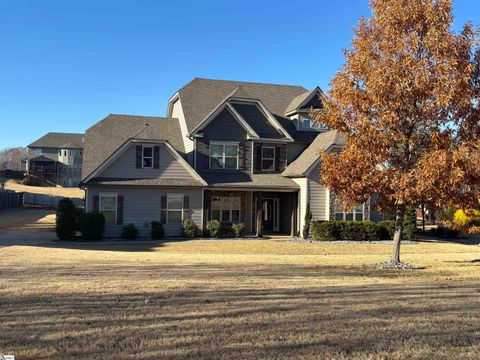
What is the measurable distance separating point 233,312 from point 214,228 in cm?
1894

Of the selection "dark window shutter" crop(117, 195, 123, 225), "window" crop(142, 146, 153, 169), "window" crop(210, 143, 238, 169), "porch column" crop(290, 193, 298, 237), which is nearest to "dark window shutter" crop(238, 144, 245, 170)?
"window" crop(210, 143, 238, 169)

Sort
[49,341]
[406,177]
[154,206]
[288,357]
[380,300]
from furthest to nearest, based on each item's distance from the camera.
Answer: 1. [154,206]
2. [406,177]
3. [380,300]
4. [49,341]
5. [288,357]

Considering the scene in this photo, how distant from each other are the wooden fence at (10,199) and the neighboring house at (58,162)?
29.4 m

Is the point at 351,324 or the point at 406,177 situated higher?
the point at 406,177

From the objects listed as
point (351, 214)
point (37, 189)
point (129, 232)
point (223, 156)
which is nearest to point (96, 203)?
point (129, 232)

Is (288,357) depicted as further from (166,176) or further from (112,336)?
(166,176)

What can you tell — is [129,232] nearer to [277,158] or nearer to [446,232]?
[277,158]

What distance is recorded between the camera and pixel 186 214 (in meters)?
26.4

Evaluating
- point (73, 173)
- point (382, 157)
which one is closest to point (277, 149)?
point (382, 157)

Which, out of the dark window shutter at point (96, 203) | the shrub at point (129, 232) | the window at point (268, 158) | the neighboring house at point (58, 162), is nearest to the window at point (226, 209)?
the window at point (268, 158)

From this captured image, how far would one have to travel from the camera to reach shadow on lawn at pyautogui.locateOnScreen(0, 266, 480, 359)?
17.9 feet

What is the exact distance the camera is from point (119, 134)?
97.3ft

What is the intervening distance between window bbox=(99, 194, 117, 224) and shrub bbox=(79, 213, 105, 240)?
3.75 ft

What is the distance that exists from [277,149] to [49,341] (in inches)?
978
